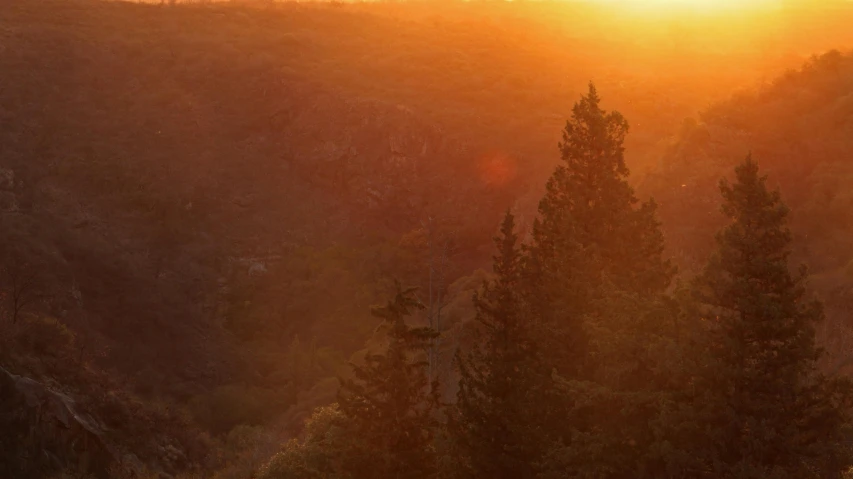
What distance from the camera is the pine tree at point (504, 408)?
1858 cm

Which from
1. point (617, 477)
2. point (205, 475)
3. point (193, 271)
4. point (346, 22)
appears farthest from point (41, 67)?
point (617, 477)

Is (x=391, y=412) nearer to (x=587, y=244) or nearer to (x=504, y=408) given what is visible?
(x=504, y=408)

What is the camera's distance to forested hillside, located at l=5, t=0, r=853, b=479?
17.2m

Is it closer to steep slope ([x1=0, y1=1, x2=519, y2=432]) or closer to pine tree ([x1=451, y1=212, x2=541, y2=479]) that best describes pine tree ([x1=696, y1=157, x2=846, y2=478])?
pine tree ([x1=451, y1=212, x2=541, y2=479])

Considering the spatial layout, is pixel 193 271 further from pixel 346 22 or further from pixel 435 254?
pixel 346 22

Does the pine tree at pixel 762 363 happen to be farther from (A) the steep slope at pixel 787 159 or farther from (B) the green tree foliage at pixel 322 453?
(A) the steep slope at pixel 787 159

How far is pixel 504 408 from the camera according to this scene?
18.8 metres

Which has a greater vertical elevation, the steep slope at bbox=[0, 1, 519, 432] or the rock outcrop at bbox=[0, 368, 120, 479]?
the steep slope at bbox=[0, 1, 519, 432]

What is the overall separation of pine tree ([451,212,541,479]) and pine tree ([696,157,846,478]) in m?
4.56

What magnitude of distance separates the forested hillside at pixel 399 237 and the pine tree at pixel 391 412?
→ 0.07 metres

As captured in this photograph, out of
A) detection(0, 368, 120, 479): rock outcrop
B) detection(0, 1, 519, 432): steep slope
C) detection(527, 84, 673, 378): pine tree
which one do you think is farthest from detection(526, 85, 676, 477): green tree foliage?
detection(0, 1, 519, 432): steep slope

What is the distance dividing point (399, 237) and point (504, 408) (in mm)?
43222

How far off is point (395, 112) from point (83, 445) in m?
45.2

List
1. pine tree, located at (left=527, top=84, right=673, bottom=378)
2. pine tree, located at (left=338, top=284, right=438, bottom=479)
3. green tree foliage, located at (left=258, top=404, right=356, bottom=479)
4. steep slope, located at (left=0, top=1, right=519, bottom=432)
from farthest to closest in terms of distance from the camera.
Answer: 1. steep slope, located at (left=0, top=1, right=519, bottom=432)
2. pine tree, located at (left=527, top=84, right=673, bottom=378)
3. green tree foliage, located at (left=258, top=404, right=356, bottom=479)
4. pine tree, located at (left=338, top=284, right=438, bottom=479)
